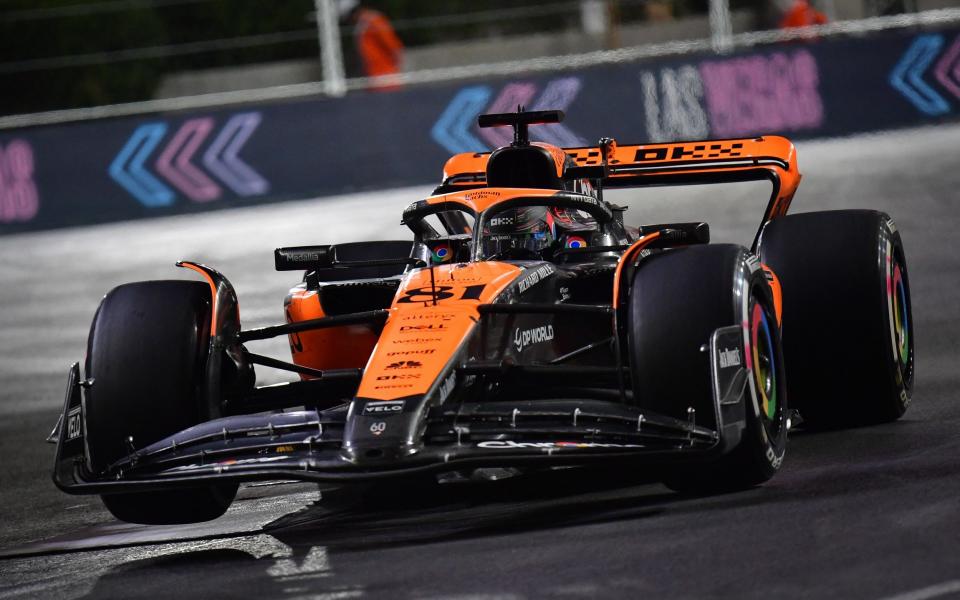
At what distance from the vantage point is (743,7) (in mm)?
17906

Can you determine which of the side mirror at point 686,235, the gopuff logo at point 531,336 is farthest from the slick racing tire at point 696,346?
the gopuff logo at point 531,336

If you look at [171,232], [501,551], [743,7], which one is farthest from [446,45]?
[501,551]

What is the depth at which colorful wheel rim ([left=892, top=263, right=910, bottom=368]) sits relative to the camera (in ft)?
23.8

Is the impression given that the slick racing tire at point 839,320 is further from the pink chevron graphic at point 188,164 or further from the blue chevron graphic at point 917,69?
the pink chevron graphic at point 188,164

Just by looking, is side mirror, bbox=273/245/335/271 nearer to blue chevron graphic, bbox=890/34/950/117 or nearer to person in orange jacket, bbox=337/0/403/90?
blue chevron graphic, bbox=890/34/950/117

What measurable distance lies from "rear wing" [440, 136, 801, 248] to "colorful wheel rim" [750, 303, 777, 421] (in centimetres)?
202

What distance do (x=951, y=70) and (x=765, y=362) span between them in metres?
11.0

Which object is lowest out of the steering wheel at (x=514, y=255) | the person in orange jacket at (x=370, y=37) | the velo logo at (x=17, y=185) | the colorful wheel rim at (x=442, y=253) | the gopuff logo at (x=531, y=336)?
the gopuff logo at (x=531, y=336)

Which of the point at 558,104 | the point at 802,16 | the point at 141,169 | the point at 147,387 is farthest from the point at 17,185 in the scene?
the point at 147,387

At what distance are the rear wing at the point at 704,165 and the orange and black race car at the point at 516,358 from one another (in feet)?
2.15

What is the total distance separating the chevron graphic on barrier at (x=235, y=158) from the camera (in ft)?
53.3

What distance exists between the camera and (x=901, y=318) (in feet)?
24.5

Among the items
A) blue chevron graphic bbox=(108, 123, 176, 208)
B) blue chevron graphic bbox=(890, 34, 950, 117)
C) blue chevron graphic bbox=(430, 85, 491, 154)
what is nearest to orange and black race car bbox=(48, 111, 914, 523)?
blue chevron graphic bbox=(430, 85, 491, 154)

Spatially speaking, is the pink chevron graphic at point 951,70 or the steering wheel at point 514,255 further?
the pink chevron graphic at point 951,70
